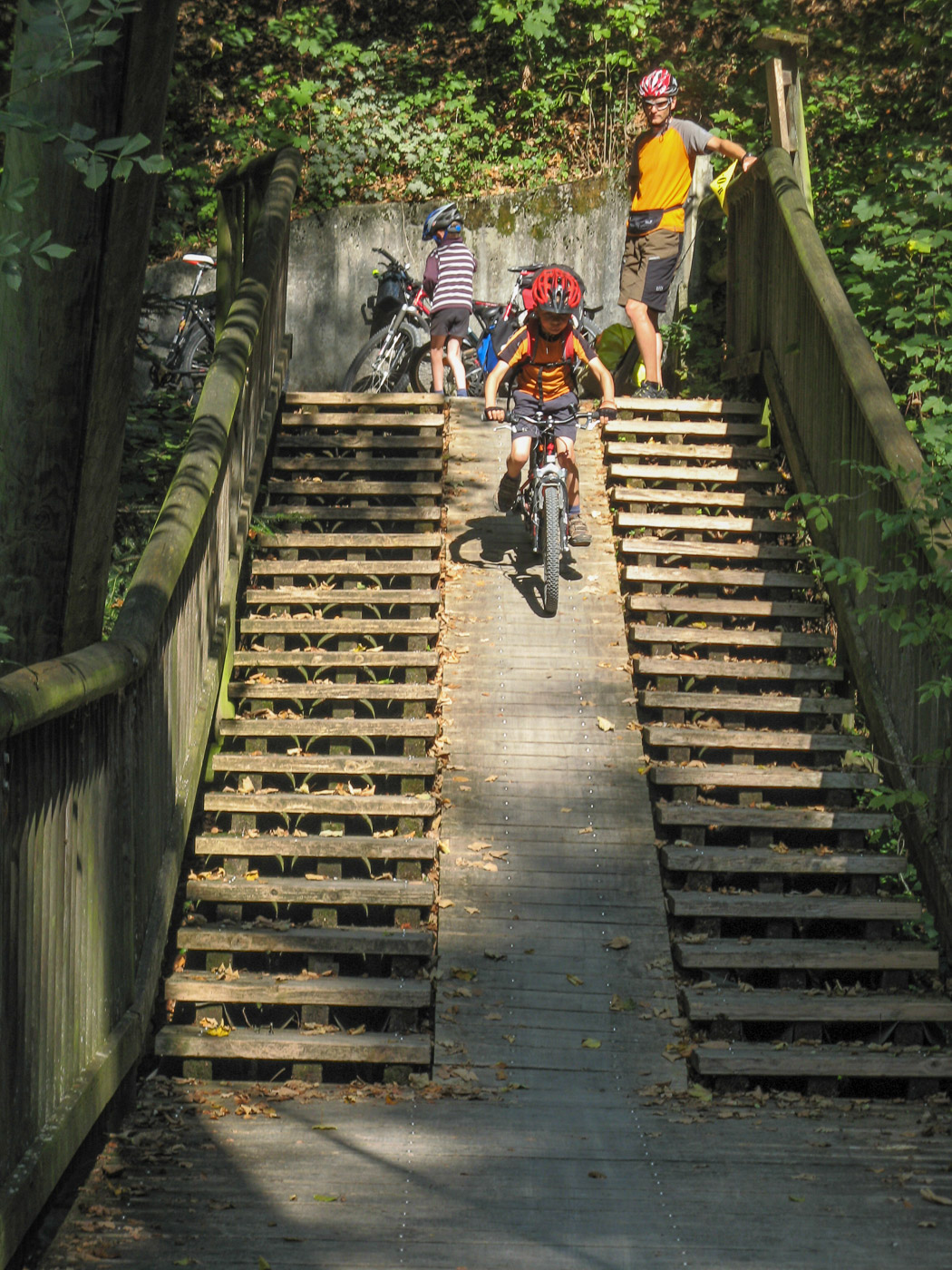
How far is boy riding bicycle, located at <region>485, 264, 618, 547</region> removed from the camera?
7.63 metres

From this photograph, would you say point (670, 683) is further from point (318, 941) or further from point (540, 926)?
point (318, 941)

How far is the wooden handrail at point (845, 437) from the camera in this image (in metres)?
5.59

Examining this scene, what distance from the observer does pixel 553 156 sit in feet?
50.5

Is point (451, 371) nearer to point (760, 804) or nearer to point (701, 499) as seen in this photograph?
point (701, 499)

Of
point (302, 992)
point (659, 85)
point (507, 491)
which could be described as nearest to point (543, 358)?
point (507, 491)

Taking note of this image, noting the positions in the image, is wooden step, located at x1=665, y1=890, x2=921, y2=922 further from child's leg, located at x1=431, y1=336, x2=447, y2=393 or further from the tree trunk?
child's leg, located at x1=431, y1=336, x2=447, y2=393

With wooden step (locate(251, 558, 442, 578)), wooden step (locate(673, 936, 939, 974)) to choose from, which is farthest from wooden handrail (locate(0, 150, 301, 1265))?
wooden step (locate(673, 936, 939, 974))

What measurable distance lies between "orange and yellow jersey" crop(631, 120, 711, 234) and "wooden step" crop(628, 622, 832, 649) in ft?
12.0

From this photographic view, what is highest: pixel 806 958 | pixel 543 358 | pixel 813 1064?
pixel 543 358

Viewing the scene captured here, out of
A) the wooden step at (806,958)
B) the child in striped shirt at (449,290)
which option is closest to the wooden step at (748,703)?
the wooden step at (806,958)

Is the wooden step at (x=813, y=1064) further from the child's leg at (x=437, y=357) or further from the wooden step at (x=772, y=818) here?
the child's leg at (x=437, y=357)

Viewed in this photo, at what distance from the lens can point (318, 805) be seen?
594 cm

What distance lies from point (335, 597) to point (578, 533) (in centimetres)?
144

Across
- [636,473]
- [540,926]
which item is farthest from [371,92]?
[540,926]
